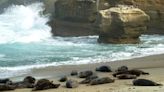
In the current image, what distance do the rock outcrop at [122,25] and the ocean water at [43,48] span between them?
78 centimetres

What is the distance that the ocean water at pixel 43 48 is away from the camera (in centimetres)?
2042

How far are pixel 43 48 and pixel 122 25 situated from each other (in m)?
4.62

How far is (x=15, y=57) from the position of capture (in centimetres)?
2264

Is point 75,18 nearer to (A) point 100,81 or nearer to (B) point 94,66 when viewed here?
(B) point 94,66

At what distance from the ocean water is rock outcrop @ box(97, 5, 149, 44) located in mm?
779

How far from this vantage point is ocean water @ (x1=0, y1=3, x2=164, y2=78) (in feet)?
67.0

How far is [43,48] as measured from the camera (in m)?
26.8

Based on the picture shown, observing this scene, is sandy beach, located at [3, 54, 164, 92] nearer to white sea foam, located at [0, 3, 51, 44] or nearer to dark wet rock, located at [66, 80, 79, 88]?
dark wet rock, located at [66, 80, 79, 88]

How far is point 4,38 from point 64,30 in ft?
14.2

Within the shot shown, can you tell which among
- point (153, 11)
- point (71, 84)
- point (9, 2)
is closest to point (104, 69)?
point (71, 84)

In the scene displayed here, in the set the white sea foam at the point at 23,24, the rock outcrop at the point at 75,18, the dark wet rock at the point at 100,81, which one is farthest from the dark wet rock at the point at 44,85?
the rock outcrop at the point at 75,18

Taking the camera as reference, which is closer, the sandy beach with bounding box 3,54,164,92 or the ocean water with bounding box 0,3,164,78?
the sandy beach with bounding box 3,54,164,92

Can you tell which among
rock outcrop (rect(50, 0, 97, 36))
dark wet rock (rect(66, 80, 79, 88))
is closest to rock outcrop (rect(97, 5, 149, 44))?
rock outcrop (rect(50, 0, 97, 36))

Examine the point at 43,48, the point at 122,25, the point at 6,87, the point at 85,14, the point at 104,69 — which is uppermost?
the point at 85,14
